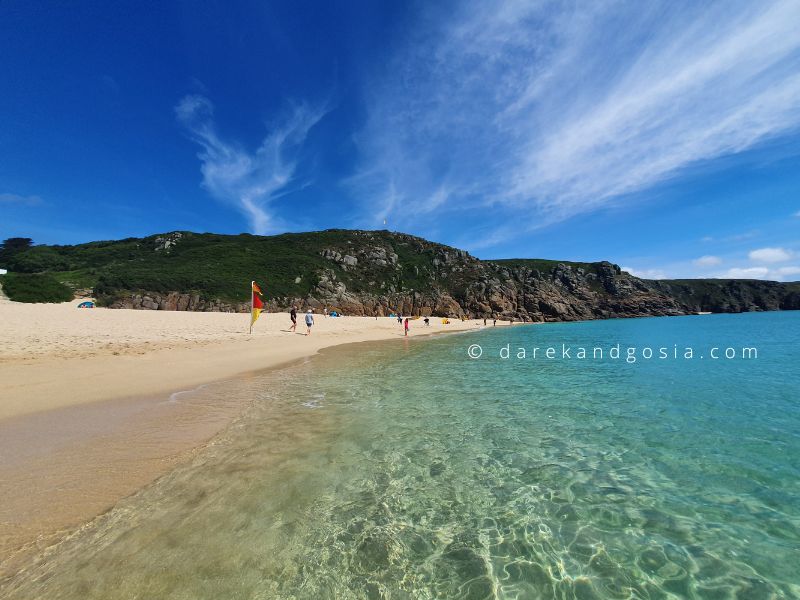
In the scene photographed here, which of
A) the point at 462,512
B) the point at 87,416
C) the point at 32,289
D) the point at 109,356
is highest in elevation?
the point at 32,289

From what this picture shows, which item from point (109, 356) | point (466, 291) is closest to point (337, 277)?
point (466, 291)

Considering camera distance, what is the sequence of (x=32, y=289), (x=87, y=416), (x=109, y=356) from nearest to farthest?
(x=87, y=416) < (x=109, y=356) < (x=32, y=289)

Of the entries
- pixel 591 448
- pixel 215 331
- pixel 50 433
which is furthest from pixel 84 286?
pixel 591 448

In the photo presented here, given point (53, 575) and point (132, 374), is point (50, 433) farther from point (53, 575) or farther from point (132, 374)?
point (132, 374)


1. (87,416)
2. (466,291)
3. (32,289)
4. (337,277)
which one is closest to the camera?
→ (87,416)

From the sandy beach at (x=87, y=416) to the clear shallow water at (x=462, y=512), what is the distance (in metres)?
0.55

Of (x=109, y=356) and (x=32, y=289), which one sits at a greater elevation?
(x=32, y=289)

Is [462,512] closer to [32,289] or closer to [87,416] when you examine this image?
[87,416]

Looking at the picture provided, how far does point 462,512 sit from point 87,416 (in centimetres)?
887

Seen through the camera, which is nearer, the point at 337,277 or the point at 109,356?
the point at 109,356

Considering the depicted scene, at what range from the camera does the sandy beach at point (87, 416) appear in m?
4.51

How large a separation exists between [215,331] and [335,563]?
87.8 ft

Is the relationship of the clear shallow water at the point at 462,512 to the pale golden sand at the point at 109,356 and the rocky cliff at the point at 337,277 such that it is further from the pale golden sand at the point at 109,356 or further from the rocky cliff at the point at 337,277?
the rocky cliff at the point at 337,277

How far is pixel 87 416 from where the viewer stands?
798cm
